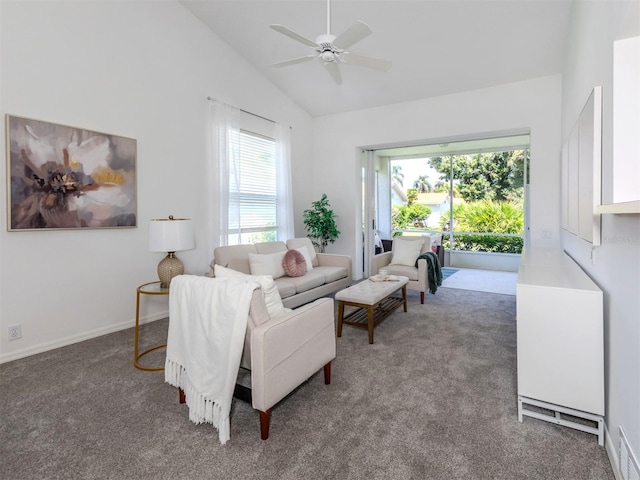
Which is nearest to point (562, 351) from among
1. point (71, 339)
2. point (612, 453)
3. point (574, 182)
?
point (612, 453)

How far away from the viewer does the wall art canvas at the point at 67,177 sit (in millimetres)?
2805

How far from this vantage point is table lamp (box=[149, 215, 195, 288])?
107 inches

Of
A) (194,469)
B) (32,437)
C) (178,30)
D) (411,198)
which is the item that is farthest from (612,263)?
(411,198)

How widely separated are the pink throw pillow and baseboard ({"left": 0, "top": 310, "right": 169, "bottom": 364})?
159 centimetres

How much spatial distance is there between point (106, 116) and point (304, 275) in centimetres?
276

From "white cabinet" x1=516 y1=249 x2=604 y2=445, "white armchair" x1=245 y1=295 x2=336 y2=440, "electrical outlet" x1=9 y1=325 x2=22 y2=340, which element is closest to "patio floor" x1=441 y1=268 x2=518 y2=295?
"white cabinet" x1=516 y1=249 x2=604 y2=445

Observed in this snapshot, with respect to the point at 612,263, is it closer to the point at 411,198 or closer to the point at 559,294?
the point at 559,294

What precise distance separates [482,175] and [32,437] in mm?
8157

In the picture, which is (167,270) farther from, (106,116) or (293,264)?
(106,116)

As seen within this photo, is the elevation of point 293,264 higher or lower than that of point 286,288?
higher

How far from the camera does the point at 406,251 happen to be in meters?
4.98

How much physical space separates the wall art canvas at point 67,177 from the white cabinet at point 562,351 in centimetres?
370

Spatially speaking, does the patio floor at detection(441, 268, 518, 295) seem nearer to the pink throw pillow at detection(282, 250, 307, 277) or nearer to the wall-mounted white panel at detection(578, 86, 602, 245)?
the pink throw pillow at detection(282, 250, 307, 277)

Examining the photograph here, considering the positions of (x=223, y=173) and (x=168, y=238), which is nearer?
(x=168, y=238)
